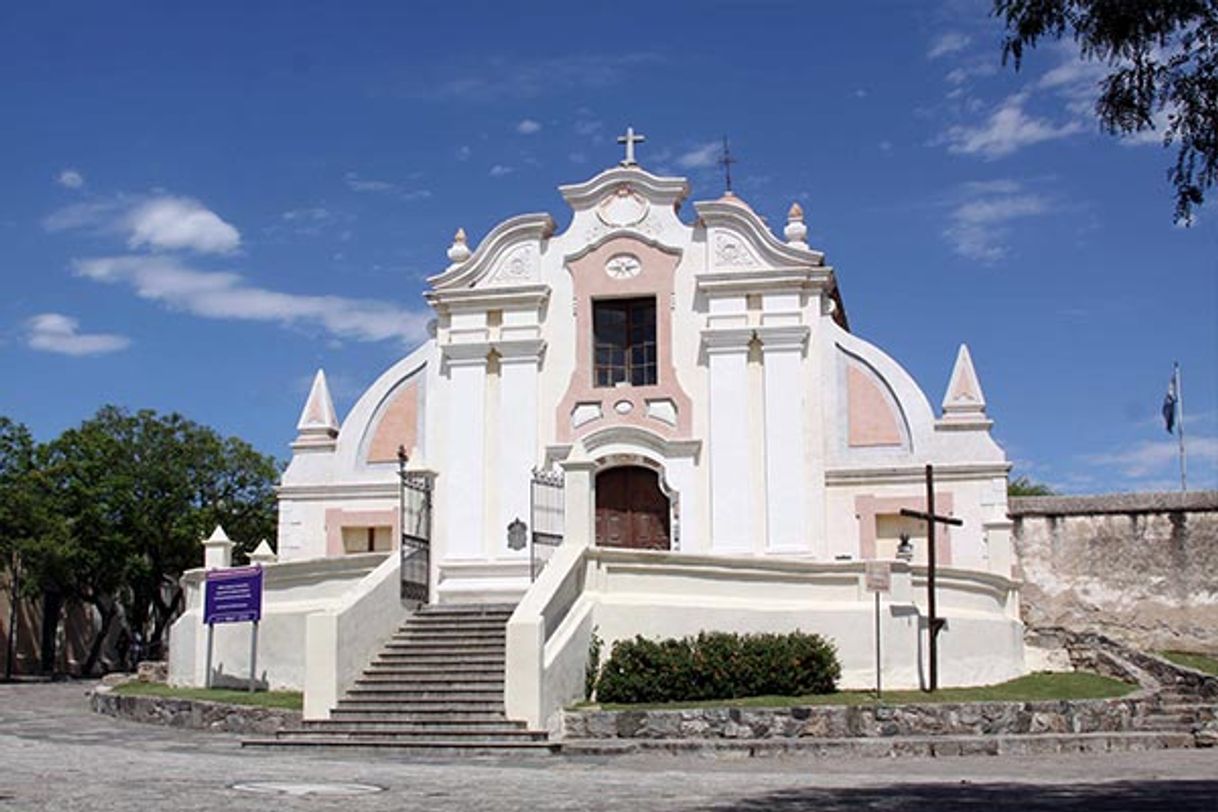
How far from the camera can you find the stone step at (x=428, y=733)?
1825cm

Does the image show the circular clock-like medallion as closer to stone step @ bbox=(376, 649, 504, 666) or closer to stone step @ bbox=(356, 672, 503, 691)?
stone step @ bbox=(376, 649, 504, 666)

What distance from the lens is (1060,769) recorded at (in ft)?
51.6

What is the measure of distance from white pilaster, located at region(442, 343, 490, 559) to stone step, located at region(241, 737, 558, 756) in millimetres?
8347

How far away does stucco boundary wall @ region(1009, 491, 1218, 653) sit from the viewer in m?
26.9

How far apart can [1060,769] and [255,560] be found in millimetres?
16049

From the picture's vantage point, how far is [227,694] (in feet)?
74.1

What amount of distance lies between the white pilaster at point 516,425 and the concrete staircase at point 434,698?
398cm

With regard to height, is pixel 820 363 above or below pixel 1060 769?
above

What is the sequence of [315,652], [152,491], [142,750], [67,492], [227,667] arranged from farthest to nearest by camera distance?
[152,491], [67,492], [227,667], [315,652], [142,750]

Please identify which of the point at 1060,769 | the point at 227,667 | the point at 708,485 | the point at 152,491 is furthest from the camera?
the point at 152,491

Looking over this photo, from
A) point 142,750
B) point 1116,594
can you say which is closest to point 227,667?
point 142,750

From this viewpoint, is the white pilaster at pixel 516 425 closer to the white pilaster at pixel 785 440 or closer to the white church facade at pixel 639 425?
the white church facade at pixel 639 425

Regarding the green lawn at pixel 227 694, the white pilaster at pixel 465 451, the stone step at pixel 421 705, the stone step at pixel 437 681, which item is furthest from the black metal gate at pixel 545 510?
the stone step at pixel 421 705

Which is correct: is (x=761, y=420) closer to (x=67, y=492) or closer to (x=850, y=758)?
(x=850, y=758)
